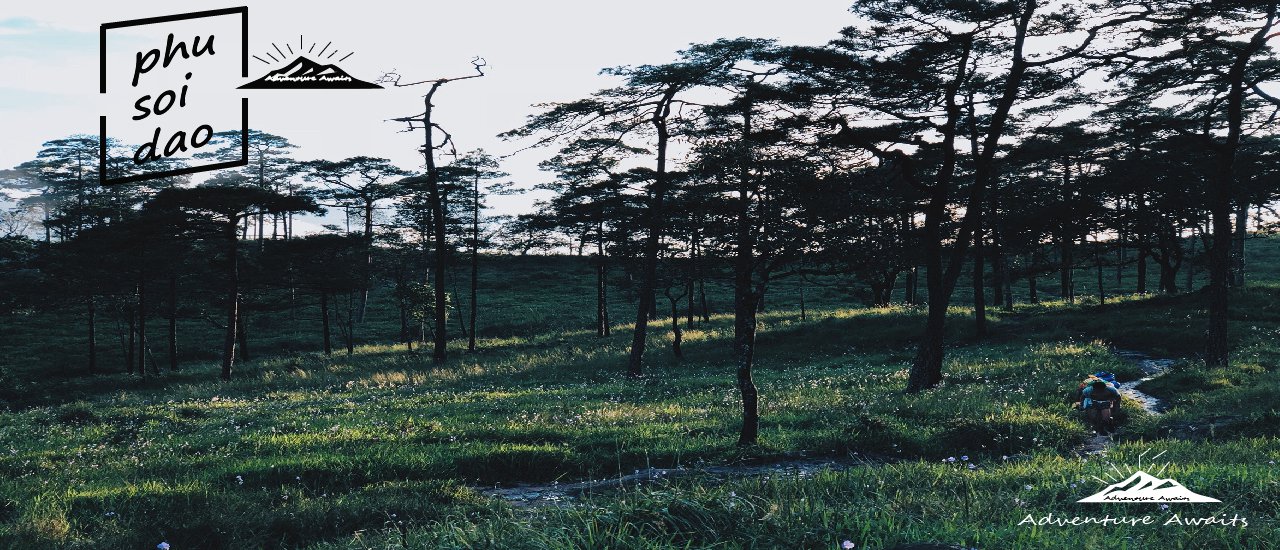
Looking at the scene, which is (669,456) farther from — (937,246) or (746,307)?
(937,246)

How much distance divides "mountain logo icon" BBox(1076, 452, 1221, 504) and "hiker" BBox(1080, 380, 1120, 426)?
5.74m

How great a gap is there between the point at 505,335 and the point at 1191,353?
40.1 m

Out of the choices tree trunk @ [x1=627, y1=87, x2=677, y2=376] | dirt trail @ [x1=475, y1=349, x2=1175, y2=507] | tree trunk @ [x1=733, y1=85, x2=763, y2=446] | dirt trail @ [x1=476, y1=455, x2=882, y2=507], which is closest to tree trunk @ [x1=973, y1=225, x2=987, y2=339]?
tree trunk @ [x1=627, y1=87, x2=677, y2=376]

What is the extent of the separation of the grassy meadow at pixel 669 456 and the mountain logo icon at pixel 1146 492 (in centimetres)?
11

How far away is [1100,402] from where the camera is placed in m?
11.0

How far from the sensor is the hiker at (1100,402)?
10930 millimetres

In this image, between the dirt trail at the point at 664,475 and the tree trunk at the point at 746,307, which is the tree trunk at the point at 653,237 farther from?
the dirt trail at the point at 664,475

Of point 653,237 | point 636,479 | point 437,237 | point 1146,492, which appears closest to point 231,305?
point 437,237

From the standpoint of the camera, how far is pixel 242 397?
22672 mm

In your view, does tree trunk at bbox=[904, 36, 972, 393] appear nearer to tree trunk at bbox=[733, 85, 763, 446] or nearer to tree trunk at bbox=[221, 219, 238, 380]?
tree trunk at bbox=[733, 85, 763, 446]

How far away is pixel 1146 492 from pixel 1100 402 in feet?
20.8

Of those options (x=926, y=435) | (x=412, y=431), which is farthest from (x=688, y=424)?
(x=412, y=431)

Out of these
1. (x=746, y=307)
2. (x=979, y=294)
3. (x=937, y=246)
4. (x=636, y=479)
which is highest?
(x=937, y=246)

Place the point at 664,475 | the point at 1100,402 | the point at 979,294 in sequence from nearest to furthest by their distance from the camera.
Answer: the point at 664,475, the point at 1100,402, the point at 979,294
